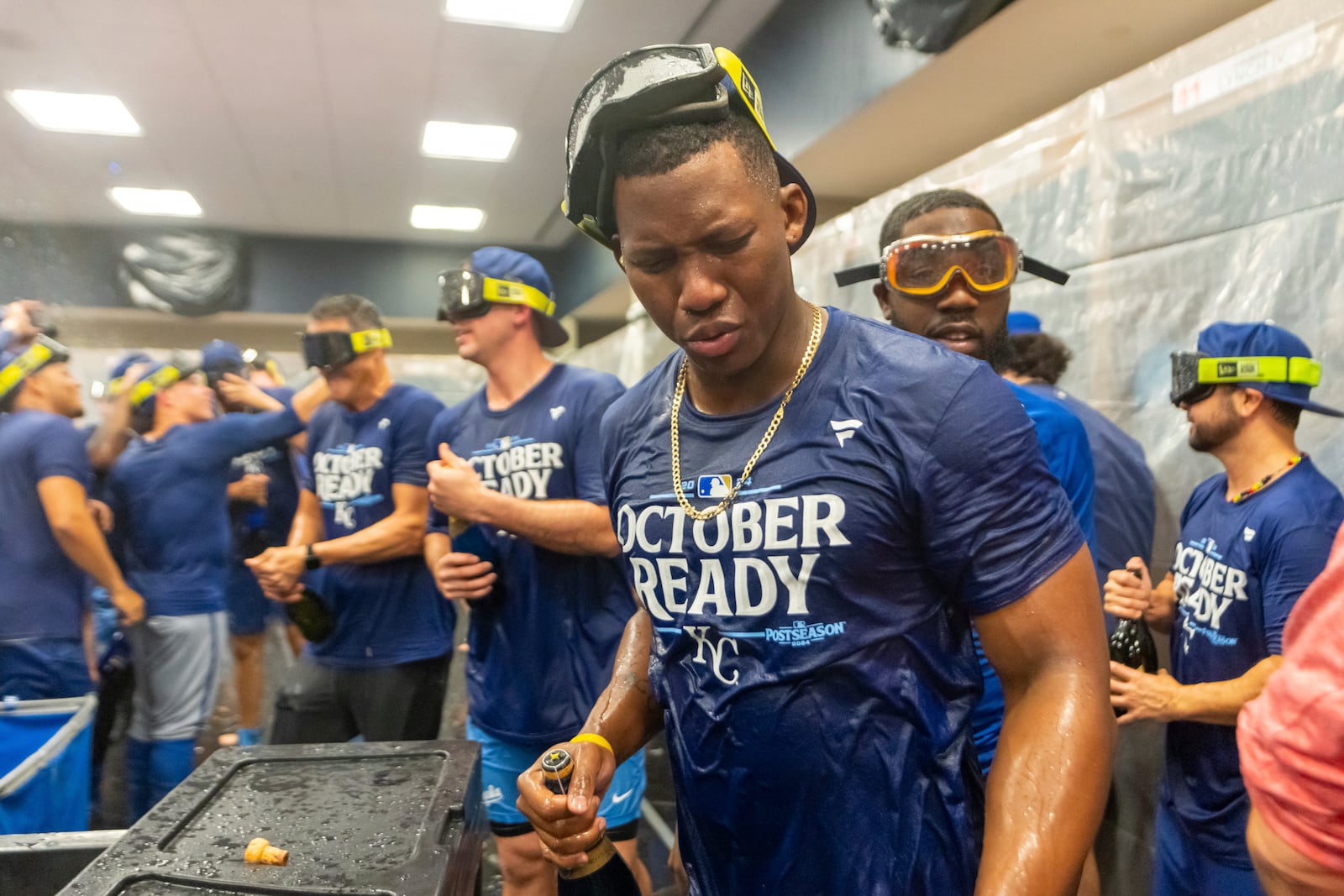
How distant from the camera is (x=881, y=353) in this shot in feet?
3.58

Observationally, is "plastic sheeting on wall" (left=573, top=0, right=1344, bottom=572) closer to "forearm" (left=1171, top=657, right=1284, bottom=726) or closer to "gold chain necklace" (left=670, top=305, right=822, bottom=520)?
"forearm" (left=1171, top=657, right=1284, bottom=726)

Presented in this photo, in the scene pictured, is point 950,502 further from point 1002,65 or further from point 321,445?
point 1002,65

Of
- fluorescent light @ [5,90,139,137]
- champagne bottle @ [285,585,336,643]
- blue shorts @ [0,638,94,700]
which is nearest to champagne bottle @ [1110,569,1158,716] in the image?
champagne bottle @ [285,585,336,643]

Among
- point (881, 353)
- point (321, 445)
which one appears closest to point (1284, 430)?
point (881, 353)

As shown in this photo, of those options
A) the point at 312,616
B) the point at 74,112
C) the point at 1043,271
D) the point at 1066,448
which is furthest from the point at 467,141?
the point at 1066,448

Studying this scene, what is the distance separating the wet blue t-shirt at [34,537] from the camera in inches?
128

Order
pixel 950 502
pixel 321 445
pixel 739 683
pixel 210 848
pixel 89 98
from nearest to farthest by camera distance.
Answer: pixel 950 502 < pixel 739 683 < pixel 210 848 < pixel 321 445 < pixel 89 98

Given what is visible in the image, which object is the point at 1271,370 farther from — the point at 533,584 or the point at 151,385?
the point at 151,385

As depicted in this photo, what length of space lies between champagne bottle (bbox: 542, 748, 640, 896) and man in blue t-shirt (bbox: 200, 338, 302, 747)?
4.32 metres

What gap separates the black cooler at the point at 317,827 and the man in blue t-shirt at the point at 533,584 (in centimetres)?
74

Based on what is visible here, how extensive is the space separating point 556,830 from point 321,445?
104 inches

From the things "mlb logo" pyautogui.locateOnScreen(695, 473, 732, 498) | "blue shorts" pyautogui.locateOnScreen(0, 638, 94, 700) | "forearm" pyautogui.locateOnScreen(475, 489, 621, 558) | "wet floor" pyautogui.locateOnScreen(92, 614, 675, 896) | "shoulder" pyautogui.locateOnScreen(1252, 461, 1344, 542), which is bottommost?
"wet floor" pyautogui.locateOnScreen(92, 614, 675, 896)

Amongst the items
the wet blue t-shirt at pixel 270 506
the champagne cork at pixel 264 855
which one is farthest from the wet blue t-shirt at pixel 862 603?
the wet blue t-shirt at pixel 270 506

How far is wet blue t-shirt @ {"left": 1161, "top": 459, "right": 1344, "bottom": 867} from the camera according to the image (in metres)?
1.83
